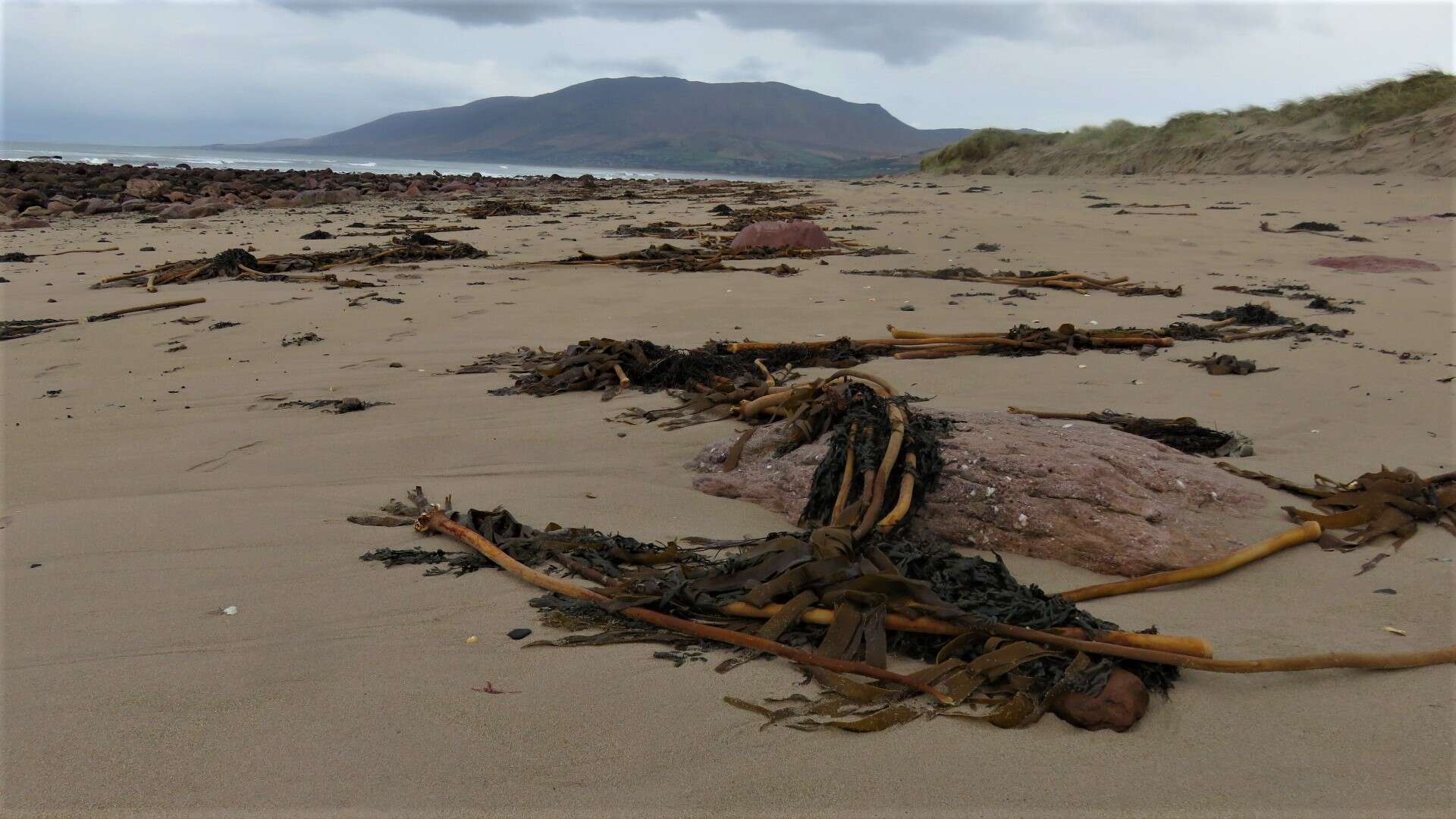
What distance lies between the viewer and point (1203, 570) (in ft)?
7.42

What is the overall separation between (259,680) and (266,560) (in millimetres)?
723

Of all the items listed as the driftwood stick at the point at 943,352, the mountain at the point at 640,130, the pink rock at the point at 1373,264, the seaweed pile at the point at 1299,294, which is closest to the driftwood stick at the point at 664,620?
the driftwood stick at the point at 943,352

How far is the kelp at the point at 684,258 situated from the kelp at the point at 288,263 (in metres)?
1.38

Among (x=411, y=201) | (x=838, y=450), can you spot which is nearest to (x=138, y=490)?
(x=838, y=450)

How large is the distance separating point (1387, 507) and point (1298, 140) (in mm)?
19018

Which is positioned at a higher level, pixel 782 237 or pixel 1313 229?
pixel 1313 229

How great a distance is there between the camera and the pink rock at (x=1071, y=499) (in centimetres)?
242

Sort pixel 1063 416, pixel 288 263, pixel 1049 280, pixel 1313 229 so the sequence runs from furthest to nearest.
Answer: pixel 1313 229, pixel 288 263, pixel 1049 280, pixel 1063 416

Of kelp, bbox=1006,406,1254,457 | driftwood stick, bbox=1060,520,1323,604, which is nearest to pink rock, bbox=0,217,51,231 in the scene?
kelp, bbox=1006,406,1254,457

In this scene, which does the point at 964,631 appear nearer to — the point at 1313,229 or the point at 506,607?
the point at 506,607

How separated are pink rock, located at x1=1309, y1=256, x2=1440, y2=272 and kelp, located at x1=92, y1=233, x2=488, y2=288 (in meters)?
8.02

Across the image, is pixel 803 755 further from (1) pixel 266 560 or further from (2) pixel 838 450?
(1) pixel 266 560

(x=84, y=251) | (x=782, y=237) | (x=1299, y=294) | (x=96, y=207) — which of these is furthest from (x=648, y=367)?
(x=96, y=207)

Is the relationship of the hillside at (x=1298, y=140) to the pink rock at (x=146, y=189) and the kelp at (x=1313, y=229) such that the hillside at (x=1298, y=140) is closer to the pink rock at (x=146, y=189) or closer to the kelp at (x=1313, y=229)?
the kelp at (x=1313, y=229)
